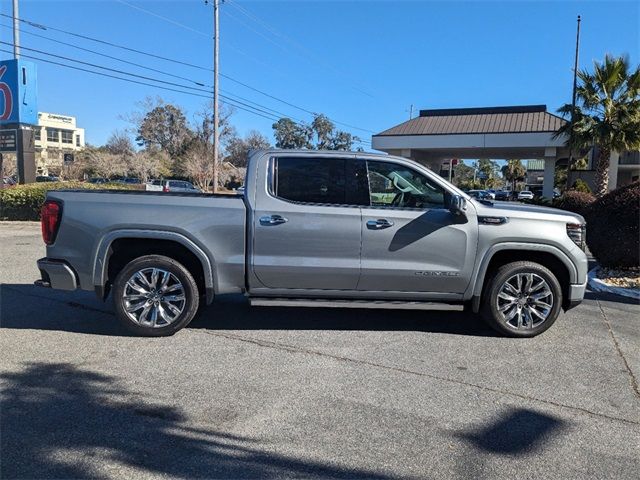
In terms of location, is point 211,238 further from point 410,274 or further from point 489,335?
point 489,335

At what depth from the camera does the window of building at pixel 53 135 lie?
11899 cm

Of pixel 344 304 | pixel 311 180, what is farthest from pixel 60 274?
pixel 344 304

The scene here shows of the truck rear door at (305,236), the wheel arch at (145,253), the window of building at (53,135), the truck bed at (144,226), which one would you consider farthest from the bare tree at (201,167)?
the window of building at (53,135)

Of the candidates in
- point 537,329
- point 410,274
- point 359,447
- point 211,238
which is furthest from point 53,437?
point 537,329

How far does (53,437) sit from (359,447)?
198cm

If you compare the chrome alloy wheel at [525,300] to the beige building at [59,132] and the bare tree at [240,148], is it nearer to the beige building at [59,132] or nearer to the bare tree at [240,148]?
the bare tree at [240,148]

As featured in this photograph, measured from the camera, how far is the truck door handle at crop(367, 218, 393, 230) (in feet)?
17.7

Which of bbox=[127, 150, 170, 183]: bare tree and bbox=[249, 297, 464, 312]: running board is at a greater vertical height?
bbox=[127, 150, 170, 183]: bare tree

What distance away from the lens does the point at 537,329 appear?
18.5 feet

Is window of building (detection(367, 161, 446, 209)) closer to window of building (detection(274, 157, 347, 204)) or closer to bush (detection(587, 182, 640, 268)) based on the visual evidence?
window of building (detection(274, 157, 347, 204))

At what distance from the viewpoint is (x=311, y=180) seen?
5.55 m

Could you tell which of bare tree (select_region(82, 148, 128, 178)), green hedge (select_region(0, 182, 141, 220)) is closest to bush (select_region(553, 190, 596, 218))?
green hedge (select_region(0, 182, 141, 220))

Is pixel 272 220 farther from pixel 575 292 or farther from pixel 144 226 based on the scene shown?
pixel 575 292

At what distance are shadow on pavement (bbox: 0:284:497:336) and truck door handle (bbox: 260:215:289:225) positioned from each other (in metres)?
1.27
